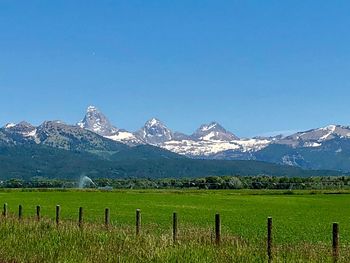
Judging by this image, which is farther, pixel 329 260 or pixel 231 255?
pixel 231 255

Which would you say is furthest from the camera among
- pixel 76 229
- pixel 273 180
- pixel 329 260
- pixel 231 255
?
pixel 273 180

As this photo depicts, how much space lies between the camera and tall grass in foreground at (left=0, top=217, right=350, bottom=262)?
2045cm

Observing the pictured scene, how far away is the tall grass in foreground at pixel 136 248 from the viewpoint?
67.1ft

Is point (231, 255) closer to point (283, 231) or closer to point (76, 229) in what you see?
point (76, 229)

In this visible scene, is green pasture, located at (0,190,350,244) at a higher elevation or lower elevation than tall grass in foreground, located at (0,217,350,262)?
lower

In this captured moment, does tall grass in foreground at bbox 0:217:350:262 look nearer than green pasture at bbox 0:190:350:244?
Yes

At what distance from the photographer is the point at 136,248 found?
2241cm

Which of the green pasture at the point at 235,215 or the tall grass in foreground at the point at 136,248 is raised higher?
the tall grass in foreground at the point at 136,248

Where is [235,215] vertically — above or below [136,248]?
below

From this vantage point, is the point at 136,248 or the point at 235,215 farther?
the point at 235,215

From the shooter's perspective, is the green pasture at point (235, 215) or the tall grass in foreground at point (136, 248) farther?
the green pasture at point (235, 215)

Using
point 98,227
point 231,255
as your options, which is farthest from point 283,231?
point 231,255

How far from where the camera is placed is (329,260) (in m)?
19.5

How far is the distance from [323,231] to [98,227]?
17735 mm
